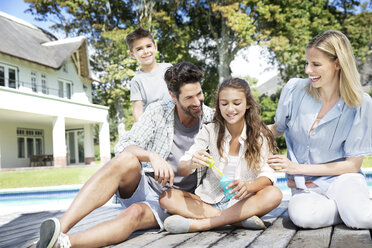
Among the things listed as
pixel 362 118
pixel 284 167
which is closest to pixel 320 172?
pixel 284 167

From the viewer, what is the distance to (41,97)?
1670 cm

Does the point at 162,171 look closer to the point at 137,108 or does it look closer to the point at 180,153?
the point at 180,153

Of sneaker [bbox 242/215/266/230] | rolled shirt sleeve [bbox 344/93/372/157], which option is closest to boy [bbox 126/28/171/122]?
sneaker [bbox 242/215/266/230]

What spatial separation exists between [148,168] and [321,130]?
1.35 meters

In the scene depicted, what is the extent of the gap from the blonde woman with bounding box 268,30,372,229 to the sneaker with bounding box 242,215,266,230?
0.77ft

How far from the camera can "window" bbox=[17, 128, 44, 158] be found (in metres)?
19.7

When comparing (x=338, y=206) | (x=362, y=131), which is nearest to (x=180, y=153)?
(x=338, y=206)

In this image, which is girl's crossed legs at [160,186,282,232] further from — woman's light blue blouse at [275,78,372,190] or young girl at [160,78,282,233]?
woman's light blue blouse at [275,78,372,190]

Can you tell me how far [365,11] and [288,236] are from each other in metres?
18.2

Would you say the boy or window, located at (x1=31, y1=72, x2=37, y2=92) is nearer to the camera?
the boy

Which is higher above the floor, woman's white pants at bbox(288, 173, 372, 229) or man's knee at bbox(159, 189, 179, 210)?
man's knee at bbox(159, 189, 179, 210)

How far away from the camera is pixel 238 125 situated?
2779 mm

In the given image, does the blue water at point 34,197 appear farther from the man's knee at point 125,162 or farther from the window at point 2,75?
the window at point 2,75

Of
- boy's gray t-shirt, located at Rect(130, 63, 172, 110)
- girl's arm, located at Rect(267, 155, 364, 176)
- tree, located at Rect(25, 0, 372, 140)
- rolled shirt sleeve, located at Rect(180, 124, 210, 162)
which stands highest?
tree, located at Rect(25, 0, 372, 140)
